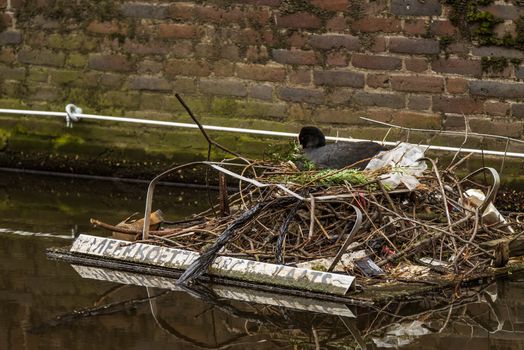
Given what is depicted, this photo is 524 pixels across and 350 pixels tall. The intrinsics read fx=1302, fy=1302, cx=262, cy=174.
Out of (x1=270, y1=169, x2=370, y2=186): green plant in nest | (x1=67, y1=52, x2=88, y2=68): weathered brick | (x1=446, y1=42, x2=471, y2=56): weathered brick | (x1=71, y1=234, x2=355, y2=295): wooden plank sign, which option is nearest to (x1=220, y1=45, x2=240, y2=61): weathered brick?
(x1=67, y1=52, x2=88, y2=68): weathered brick

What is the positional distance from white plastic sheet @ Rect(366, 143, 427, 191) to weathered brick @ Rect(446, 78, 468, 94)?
202 centimetres

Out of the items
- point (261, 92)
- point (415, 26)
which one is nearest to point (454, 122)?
point (415, 26)

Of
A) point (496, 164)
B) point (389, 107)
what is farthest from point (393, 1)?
point (496, 164)

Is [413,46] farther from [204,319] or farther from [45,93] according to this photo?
[204,319]

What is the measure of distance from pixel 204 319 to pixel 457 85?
4.33 metres

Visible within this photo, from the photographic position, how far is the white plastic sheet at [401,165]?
687 cm

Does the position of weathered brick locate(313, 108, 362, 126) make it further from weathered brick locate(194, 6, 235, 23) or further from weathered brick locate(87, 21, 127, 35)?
weathered brick locate(87, 21, 127, 35)

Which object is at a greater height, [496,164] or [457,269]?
[457,269]

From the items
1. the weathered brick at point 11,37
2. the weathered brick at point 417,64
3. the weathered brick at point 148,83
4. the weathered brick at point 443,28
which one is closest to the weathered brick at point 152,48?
the weathered brick at point 148,83

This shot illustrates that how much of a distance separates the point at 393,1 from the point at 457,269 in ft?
11.2

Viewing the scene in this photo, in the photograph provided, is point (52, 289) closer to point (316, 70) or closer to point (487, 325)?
point (487, 325)

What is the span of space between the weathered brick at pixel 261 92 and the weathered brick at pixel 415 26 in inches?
44.6

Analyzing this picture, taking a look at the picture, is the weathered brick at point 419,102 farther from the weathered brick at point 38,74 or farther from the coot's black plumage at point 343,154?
the weathered brick at point 38,74

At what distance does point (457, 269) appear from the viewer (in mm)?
6434
